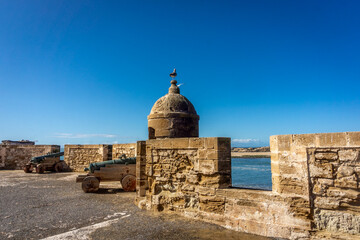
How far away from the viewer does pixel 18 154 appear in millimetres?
16672

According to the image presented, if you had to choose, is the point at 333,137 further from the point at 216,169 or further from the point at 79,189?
the point at 79,189

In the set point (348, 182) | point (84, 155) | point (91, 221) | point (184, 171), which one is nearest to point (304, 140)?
point (348, 182)

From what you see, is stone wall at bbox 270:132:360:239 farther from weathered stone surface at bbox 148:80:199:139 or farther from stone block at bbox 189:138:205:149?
weathered stone surface at bbox 148:80:199:139

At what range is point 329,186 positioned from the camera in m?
3.46

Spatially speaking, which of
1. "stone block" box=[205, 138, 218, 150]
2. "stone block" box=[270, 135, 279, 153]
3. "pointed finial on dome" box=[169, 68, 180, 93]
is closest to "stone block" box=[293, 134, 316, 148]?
"stone block" box=[270, 135, 279, 153]

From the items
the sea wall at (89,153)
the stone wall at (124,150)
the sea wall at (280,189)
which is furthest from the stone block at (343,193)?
the sea wall at (89,153)

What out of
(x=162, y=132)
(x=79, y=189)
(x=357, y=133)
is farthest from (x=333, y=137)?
(x=79, y=189)

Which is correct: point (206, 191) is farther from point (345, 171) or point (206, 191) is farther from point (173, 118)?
point (173, 118)

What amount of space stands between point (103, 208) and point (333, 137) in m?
5.27

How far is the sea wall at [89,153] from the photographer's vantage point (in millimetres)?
13009

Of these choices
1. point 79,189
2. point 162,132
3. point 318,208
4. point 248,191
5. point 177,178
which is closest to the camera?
point 318,208

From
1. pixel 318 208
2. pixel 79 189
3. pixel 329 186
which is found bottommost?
pixel 79 189

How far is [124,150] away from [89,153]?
337 centimetres

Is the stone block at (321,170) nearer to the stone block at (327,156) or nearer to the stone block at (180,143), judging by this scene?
the stone block at (327,156)
